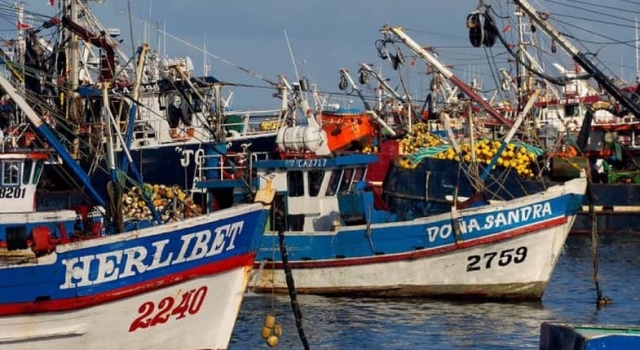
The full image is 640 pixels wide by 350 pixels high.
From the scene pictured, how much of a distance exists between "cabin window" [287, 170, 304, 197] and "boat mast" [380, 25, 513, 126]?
5995mm

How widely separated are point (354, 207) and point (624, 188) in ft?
78.7

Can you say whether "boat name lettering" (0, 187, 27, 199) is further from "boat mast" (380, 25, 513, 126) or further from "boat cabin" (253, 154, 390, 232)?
"boat mast" (380, 25, 513, 126)

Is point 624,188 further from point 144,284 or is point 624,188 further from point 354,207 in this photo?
point 144,284

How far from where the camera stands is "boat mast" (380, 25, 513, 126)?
37659mm

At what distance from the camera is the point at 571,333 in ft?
57.8

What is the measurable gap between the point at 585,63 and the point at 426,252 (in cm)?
563

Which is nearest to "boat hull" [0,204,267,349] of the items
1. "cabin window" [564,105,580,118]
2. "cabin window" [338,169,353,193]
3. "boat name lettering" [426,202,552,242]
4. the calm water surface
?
the calm water surface

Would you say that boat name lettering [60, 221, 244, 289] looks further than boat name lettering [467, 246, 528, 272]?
No

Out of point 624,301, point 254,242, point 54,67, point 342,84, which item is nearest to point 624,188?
point 342,84

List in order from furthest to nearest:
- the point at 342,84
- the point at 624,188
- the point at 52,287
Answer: the point at 342,84, the point at 624,188, the point at 52,287

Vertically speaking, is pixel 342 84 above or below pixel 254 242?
above

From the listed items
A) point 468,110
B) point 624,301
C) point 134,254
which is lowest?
point 624,301

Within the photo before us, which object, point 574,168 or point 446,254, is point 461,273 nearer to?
point 446,254

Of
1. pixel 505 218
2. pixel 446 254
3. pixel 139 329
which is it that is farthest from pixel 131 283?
pixel 505 218
